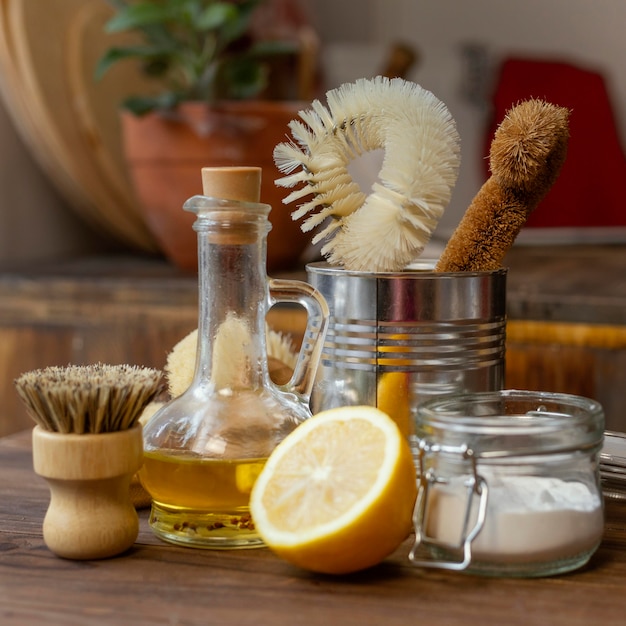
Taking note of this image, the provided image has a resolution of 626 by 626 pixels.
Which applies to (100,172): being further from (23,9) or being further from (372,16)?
(372,16)

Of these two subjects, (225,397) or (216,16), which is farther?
(216,16)

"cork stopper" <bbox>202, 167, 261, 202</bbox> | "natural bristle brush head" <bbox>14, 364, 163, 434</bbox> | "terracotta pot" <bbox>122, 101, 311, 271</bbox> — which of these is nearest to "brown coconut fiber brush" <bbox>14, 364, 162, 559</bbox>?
"natural bristle brush head" <bbox>14, 364, 163, 434</bbox>

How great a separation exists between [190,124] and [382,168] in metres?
0.98

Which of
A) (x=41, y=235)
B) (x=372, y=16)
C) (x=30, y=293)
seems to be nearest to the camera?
(x=30, y=293)

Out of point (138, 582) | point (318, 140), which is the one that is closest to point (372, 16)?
point (318, 140)

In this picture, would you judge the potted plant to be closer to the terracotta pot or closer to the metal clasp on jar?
the terracotta pot

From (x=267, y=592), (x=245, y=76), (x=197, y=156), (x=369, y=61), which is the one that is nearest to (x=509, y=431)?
(x=267, y=592)

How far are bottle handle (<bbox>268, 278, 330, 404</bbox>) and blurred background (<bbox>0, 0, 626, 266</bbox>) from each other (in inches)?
44.5

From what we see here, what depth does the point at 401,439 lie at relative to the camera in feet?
1.63

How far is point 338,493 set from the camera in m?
0.49

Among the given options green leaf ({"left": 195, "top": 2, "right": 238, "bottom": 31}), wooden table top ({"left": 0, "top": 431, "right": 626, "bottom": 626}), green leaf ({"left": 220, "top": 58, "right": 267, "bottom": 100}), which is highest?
green leaf ({"left": 195, "top": 2, "right": 238, "bottom": 31})

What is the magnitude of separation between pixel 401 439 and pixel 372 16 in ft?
8.25

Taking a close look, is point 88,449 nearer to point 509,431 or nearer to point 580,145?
point 509,431

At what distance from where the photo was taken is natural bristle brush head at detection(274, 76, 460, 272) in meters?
0.56
